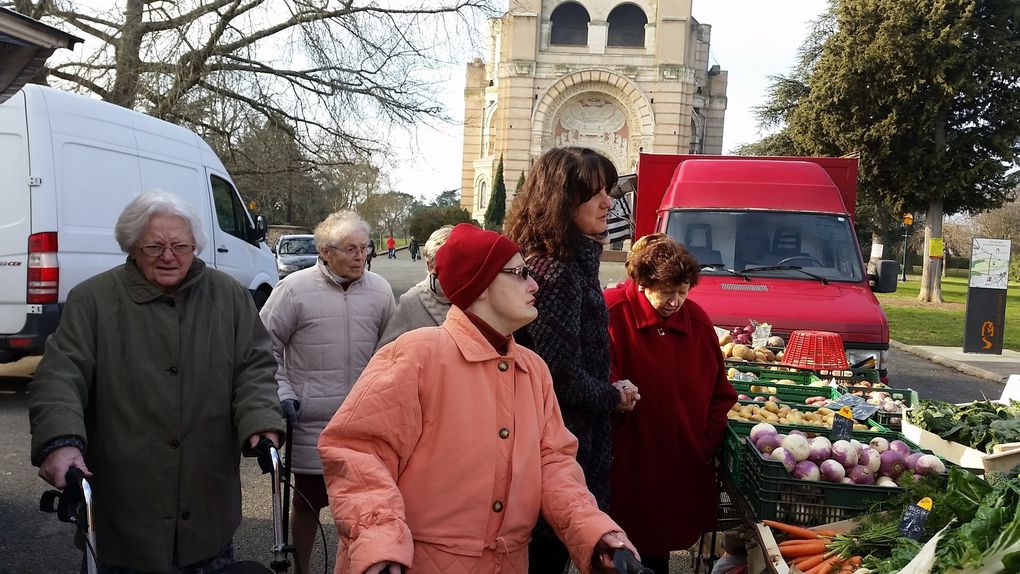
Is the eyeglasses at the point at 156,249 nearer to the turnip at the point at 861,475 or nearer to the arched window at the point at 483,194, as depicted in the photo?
the turnip at the point at 861,475

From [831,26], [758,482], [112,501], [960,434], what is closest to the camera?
[112,501]

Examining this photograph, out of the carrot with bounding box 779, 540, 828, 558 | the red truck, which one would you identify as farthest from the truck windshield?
the carrot with bounding box 779, 540, 828, 558

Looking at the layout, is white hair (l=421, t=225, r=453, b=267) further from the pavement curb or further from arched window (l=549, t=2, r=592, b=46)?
arched window (l=549, t=2, r=592, b=46)

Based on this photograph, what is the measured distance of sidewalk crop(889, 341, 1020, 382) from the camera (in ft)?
45.4

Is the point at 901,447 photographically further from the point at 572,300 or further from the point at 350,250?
the point at 350,250

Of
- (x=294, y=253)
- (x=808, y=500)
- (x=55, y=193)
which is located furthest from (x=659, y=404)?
(x=294, y=253)

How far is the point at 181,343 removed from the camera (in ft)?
9.77

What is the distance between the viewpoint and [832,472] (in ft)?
11.6

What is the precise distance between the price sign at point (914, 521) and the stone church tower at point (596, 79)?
1999 inches

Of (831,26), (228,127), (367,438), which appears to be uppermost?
(831,26)

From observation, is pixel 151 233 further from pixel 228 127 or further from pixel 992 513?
pixel 228 127

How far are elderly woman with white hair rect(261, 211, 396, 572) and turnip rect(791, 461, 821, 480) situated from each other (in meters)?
2.13

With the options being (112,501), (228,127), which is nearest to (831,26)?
(228,127)

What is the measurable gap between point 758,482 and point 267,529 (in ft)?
10.3
